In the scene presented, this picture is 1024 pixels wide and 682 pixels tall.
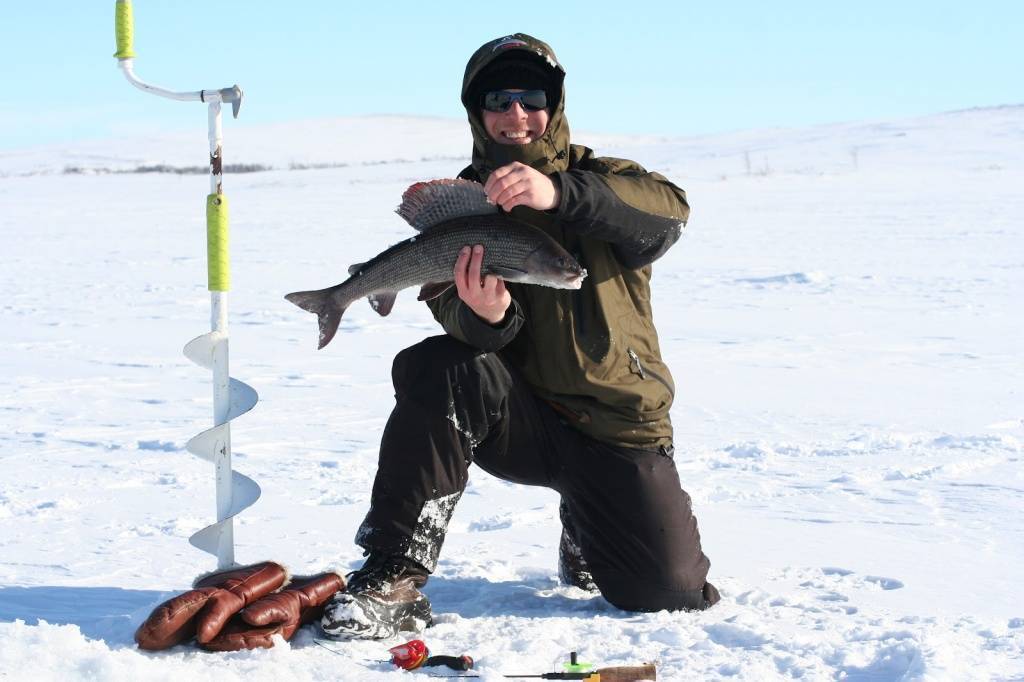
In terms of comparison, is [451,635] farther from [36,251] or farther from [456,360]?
[36,251]

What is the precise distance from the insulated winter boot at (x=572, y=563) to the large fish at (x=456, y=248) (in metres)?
0.95

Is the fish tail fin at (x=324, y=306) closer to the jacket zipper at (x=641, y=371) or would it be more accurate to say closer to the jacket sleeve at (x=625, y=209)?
the jacket sleeve at (x=625, y=209)

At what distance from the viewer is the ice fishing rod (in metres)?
3.29

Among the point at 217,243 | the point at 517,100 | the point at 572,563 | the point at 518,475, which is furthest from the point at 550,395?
the point at 217,243

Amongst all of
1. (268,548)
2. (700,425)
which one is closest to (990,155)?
(700,425)

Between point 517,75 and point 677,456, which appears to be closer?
point 517,75

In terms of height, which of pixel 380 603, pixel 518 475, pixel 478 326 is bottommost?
pixel 380 603

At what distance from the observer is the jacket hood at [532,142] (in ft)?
11.1

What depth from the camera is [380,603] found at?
306 cm

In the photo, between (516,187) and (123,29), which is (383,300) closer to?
(516,187)

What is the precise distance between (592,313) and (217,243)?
1129mm

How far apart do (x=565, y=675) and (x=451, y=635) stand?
488mm

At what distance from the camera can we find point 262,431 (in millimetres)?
5930

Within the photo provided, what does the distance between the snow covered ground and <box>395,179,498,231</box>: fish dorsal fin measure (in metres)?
1.17
